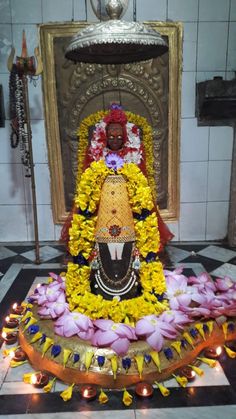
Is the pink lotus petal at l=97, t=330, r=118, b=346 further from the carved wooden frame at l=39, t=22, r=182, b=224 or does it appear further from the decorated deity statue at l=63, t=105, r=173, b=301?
the carved wooden frame at l=39, t=22, r=182, b=224

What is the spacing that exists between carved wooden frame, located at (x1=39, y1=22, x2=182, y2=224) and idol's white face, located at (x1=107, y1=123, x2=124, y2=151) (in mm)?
1797

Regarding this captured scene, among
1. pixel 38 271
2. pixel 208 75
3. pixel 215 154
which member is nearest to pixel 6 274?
pixel 38 271

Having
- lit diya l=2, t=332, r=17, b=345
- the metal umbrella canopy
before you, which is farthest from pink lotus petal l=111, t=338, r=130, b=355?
the metal umbrella canopy

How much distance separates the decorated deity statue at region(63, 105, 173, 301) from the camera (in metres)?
2.55

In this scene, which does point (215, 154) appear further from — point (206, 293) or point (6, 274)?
point (6, 274)

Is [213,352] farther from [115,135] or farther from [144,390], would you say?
[115,135]

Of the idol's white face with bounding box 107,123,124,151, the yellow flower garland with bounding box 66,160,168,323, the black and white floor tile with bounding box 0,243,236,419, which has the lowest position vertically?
the black and white floor tile with bounding box 0,243,236,419

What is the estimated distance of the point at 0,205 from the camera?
448cm

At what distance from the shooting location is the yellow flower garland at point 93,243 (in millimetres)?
2541

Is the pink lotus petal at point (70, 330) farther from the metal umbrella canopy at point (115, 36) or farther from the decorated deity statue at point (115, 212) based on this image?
the metal umbrella canopy at point (115, 36)

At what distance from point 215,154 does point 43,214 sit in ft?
6.70

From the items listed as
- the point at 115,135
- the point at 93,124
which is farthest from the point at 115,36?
the point at 93,124

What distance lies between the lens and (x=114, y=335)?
2.31m

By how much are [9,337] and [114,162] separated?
139 centimetres
